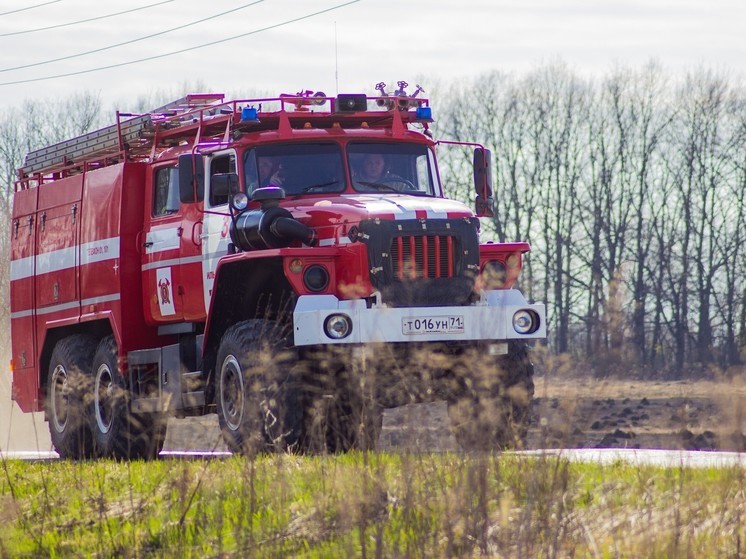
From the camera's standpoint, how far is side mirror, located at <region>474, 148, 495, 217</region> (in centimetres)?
1502

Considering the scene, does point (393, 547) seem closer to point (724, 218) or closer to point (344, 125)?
point (344, 125)

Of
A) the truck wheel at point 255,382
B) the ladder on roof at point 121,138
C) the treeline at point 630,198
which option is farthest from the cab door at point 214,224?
the treeline at point 630,198

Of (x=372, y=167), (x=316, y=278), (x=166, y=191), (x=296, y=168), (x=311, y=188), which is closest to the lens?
(x=316, y=278)

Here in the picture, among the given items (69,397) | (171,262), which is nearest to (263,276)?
(171,262)

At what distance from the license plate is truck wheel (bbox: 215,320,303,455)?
1.02 meters

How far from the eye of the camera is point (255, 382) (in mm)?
12023

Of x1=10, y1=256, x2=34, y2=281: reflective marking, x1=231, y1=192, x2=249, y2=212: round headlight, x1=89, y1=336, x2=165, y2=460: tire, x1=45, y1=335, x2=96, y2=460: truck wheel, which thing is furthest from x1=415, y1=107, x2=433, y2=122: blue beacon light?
x1=10, y1=256, x2=34, y2=281: reflective marking

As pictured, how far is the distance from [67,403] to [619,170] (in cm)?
4432

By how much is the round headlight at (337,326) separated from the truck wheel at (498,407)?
1.12 meters

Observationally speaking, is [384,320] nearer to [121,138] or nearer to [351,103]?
[351,103]

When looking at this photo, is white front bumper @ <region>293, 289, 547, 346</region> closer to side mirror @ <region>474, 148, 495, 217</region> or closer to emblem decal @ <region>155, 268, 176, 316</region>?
side mirror @ <region>474, 148, 495, 217</region>

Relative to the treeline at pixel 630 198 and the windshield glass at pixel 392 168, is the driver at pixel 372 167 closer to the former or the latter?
the windshield glass at pixel 392 168

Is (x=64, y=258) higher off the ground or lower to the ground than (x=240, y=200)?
lower

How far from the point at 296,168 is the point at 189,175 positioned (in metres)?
1.07
